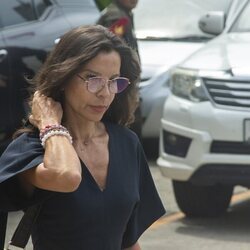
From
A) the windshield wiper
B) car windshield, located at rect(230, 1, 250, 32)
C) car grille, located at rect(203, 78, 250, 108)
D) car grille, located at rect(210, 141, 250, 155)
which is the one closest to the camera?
car grille, located at rect(210, 141, 250, 155)

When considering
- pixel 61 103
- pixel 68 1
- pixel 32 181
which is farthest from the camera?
pixel 68 1

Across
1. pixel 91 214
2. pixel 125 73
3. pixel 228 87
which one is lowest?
pixel 228 87

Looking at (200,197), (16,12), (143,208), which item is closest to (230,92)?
(200,197)

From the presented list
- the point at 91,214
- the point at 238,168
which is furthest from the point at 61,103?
the point at 238,168

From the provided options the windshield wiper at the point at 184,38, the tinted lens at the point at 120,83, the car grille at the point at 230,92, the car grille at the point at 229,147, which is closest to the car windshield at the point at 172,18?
the windshield wiper at the point at 184,38

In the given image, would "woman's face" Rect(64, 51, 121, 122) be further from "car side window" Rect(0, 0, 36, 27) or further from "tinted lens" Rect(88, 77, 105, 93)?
"car side window" Rect(0, 0, 36, 27)

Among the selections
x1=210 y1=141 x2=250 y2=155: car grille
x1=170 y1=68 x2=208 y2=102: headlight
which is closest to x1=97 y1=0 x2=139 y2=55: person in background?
x1=170 y1=68 x2=208 y2=102: headlight

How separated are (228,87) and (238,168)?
546 millimetres

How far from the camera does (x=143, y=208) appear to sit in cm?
304

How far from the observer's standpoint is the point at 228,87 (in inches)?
253

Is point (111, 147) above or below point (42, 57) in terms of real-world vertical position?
above

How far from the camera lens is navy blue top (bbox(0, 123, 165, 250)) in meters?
2.71

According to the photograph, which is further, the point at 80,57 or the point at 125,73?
the point at 125,73

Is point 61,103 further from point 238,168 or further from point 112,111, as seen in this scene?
point 238,168
